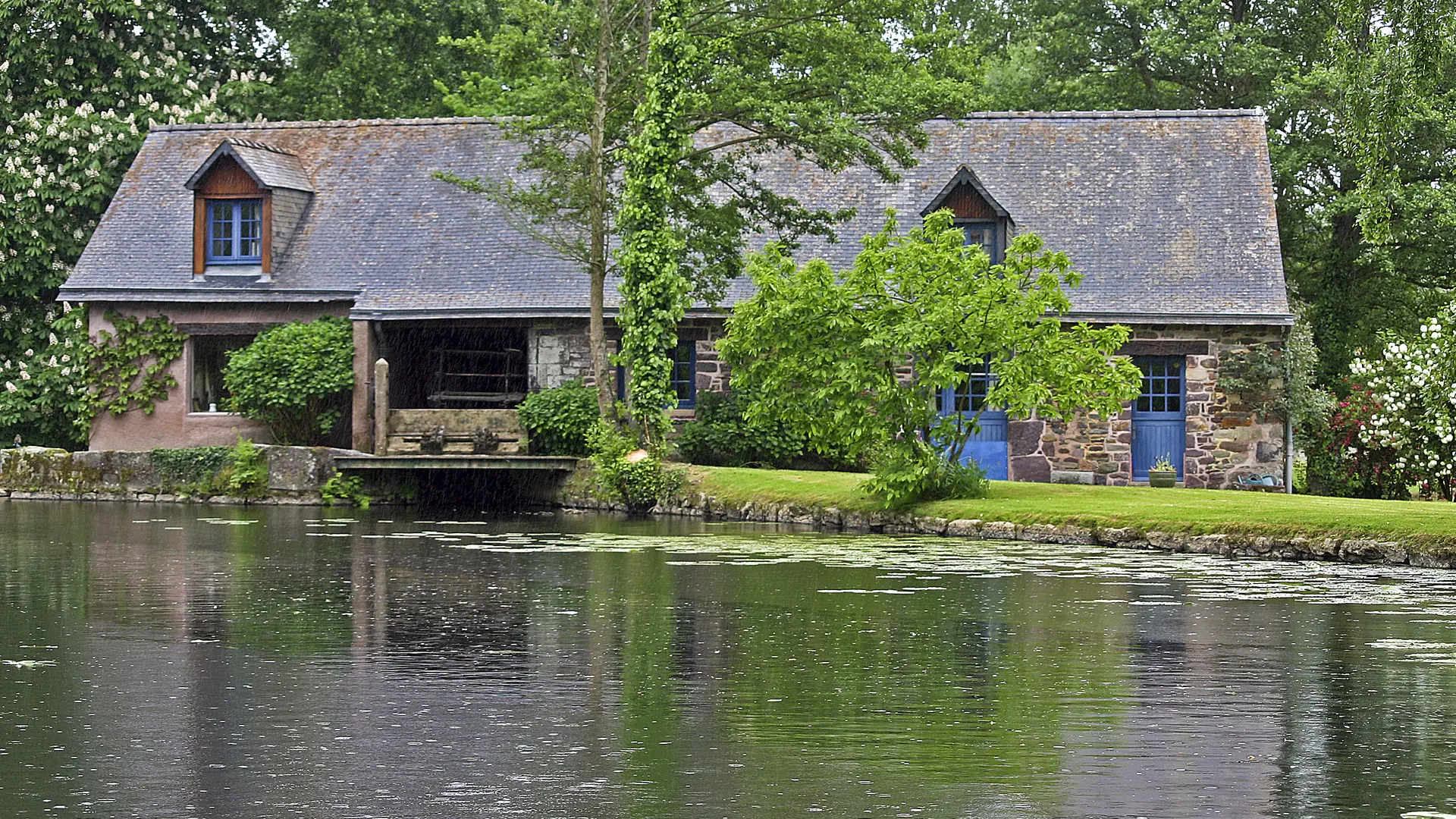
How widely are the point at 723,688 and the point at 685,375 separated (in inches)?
759

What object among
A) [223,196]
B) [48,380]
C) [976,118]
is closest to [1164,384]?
[976,118]

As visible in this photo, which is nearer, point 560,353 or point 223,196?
point 560,353

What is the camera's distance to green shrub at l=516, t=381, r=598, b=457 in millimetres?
26547

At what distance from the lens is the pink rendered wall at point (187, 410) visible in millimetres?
29266

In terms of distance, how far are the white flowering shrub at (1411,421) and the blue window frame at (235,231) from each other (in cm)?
1692

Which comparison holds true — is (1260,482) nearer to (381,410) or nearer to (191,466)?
(381,410)

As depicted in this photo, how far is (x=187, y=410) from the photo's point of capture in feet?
96.8

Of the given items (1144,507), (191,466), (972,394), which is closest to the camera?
(1144,507)

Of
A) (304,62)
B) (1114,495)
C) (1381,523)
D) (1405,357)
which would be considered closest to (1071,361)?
(1114,495)

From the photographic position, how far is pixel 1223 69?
109 feet

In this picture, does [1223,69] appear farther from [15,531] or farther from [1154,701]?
[1154,701]

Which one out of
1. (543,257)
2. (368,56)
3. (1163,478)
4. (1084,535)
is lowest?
(1084,535)

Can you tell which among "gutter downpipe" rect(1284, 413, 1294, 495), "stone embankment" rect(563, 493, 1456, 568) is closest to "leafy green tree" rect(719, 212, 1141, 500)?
"stone embankment" rect(563, 493, 1456, 568)

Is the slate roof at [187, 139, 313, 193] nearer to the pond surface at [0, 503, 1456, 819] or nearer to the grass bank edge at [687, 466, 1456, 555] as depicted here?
the grass bank edge at [687, 466, 1456, 555]
